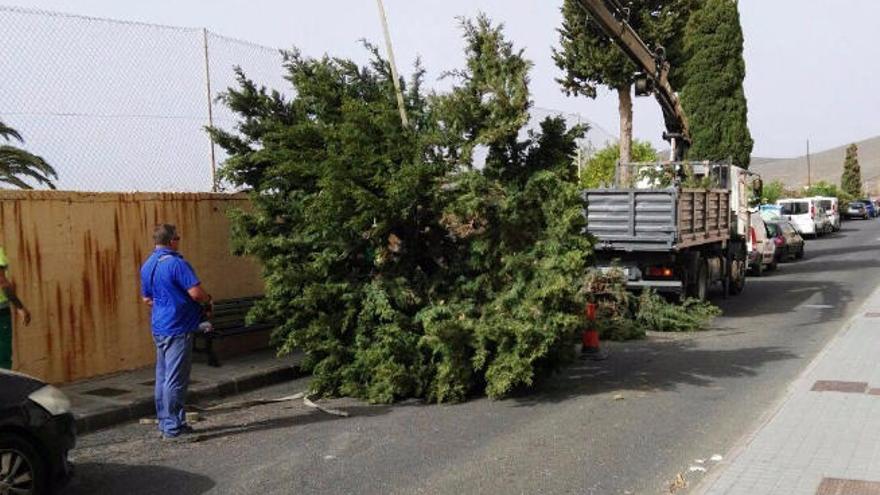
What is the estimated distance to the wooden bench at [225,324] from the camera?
31.7ft

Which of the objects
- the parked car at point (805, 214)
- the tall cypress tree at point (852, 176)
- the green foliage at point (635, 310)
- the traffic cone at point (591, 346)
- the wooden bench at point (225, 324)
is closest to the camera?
the wooden bench at point (225, 324)

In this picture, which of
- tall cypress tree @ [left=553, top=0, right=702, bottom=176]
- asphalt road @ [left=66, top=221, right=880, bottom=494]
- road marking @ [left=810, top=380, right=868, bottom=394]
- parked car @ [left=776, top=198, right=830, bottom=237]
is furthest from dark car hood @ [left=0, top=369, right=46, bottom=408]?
parked car @ [left=776, top=198, right=830, bottom=237]

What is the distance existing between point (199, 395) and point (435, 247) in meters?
2.80

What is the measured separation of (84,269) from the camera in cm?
885

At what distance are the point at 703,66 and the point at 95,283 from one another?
3146 cm

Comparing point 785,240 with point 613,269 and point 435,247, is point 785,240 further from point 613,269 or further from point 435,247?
point 435,247

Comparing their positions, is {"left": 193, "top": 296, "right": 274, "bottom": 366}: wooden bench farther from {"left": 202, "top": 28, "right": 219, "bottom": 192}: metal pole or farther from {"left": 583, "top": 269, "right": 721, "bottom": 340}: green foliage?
{"left": 583, "top": 269, "right": 721, "bottom": 340}: green foliage

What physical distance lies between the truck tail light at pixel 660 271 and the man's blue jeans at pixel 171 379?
29.6 feet

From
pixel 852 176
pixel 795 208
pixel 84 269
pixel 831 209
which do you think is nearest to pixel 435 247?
pixel 84 269

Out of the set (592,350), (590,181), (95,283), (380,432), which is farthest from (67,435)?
(590,181)

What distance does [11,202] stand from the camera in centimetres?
819

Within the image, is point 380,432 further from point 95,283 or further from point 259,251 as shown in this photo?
point 95,283

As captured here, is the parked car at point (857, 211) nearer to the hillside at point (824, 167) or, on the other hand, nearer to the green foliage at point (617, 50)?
the green foliage at point (617, 50)

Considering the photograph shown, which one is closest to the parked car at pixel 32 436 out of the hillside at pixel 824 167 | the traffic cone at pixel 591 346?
the traffic cone at pixel 591 346
